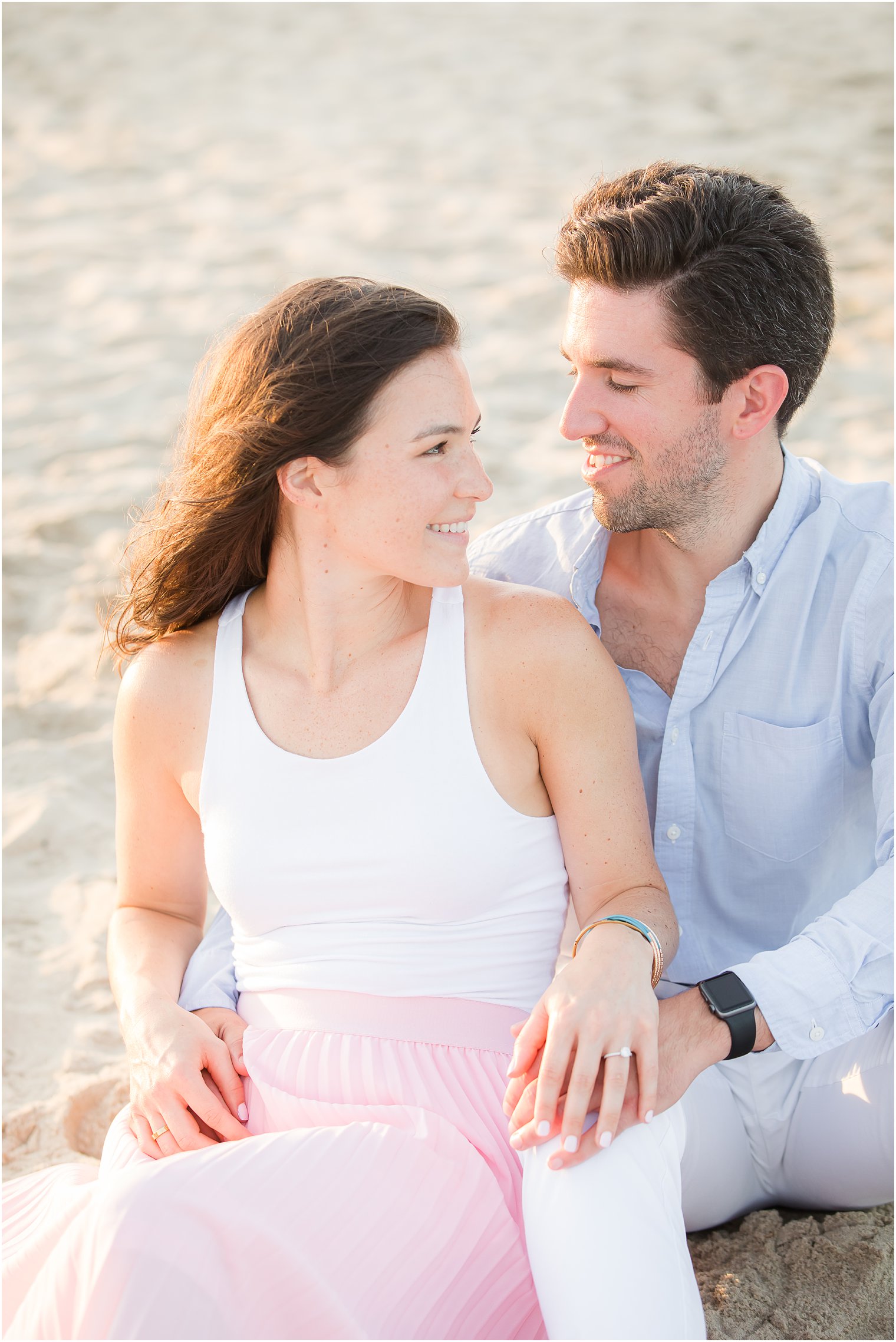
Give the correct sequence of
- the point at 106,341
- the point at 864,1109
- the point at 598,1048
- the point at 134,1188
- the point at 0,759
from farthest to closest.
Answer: the point at 106,341 → the point at 0,759 → the point at 864,1109 → the point at 598,1048 → the point at 134,1188

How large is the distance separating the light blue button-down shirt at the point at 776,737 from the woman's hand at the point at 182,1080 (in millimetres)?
138

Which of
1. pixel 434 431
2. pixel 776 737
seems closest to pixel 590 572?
pixel 776 737

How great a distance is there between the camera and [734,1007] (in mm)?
1990

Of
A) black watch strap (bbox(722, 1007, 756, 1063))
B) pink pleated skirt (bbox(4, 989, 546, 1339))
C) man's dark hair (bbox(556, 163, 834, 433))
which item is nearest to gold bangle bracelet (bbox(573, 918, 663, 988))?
black watch strap (bbox(722, 1007, 756, 1063))

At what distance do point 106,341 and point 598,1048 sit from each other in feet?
17.3

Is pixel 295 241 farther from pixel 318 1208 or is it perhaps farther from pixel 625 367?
pixel 318 1208

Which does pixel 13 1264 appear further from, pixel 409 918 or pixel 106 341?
pixel 106 341


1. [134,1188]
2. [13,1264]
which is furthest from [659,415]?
[13,1264]

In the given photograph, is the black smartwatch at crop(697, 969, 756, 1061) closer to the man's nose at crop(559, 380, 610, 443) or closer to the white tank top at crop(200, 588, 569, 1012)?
the white tank top at crop(200, 588, 569, 1012)

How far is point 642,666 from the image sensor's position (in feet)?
8.29

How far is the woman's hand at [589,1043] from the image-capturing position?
1.77 metres

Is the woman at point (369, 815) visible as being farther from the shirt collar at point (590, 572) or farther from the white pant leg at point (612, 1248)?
the shirt collar at point (590, 572)

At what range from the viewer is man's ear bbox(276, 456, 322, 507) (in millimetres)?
2145

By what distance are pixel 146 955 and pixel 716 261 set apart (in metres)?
1.66
